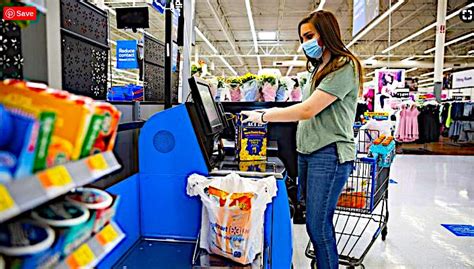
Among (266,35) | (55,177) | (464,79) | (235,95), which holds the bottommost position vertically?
(55,177)

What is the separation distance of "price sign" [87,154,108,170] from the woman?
4.42 ft

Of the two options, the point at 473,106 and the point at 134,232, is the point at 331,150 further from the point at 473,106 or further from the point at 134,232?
the point at 473,106

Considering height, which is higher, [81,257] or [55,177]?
[55,177]

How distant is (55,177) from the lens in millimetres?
602

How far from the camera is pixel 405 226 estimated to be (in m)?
4.05

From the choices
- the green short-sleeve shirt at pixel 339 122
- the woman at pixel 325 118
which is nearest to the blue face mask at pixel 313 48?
the woman at pixel 325 118

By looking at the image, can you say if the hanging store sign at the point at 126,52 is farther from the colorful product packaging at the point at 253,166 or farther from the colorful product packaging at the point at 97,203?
Answer: the colorful product packaging at the point at 97,203

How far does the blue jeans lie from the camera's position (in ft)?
6.59

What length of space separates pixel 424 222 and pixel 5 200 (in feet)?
14.6

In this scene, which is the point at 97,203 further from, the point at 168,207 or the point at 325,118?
the point at 325,118

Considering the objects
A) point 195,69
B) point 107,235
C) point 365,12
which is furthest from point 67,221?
point 365,12

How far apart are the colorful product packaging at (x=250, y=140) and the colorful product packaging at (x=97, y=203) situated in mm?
1433

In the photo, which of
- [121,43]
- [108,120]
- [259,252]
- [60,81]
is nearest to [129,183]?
[60,81]

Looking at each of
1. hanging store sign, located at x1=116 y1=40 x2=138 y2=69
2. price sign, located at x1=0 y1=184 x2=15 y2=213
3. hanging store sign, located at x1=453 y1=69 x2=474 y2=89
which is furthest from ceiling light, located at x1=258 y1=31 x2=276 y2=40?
price sign, located at x1=0 y1=184 x2=15 y2=213
